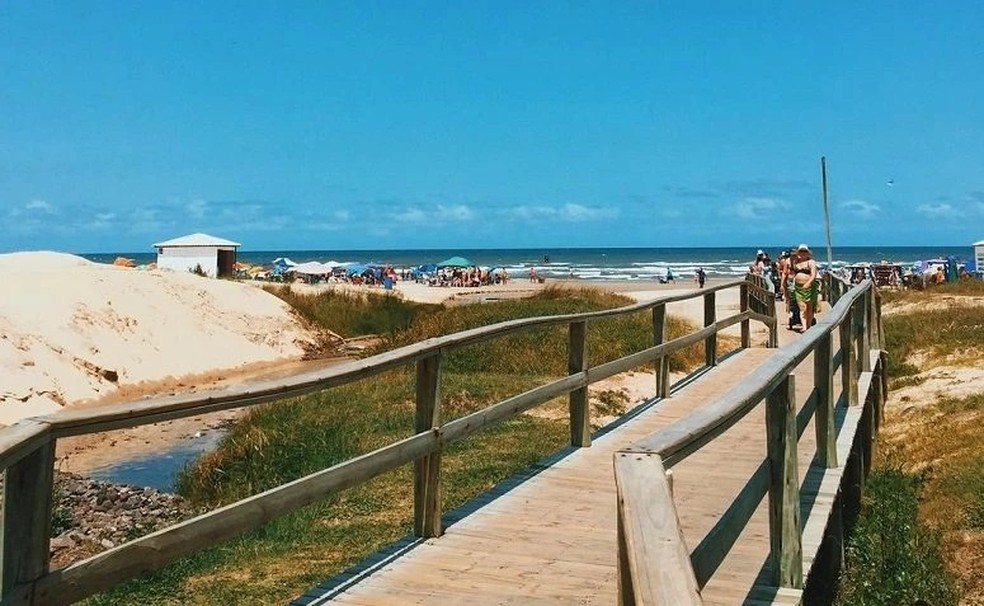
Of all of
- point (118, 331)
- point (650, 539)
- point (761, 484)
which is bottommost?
point (118, 331)

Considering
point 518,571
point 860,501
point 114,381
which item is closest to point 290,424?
point 860,501

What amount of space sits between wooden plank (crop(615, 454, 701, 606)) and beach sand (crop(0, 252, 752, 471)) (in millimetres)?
11337

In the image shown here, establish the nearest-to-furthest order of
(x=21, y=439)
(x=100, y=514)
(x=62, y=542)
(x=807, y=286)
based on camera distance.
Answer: (x=21, y=439), (x=62, y=542), (x=100, y=514), (x=807, y=286)

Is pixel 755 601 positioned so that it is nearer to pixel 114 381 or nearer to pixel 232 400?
pixel 232 400

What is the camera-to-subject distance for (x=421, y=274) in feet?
256

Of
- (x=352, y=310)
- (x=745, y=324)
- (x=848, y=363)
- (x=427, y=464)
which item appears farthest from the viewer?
(x=352, y=310)

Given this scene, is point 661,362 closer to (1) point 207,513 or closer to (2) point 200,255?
(1) point 207,513

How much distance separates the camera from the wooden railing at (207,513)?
2.86m

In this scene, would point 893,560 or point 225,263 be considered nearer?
point 893,560

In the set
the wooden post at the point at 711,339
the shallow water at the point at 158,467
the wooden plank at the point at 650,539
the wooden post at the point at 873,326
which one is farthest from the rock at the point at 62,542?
the wooden post at the point at 873,326

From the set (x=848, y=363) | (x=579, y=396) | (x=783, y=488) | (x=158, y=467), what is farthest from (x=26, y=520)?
(x=158, y=467)

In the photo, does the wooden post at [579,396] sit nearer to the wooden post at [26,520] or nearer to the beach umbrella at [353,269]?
the wooden post at [26,520]

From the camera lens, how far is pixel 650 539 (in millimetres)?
2314

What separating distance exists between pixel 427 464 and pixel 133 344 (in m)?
23.0
